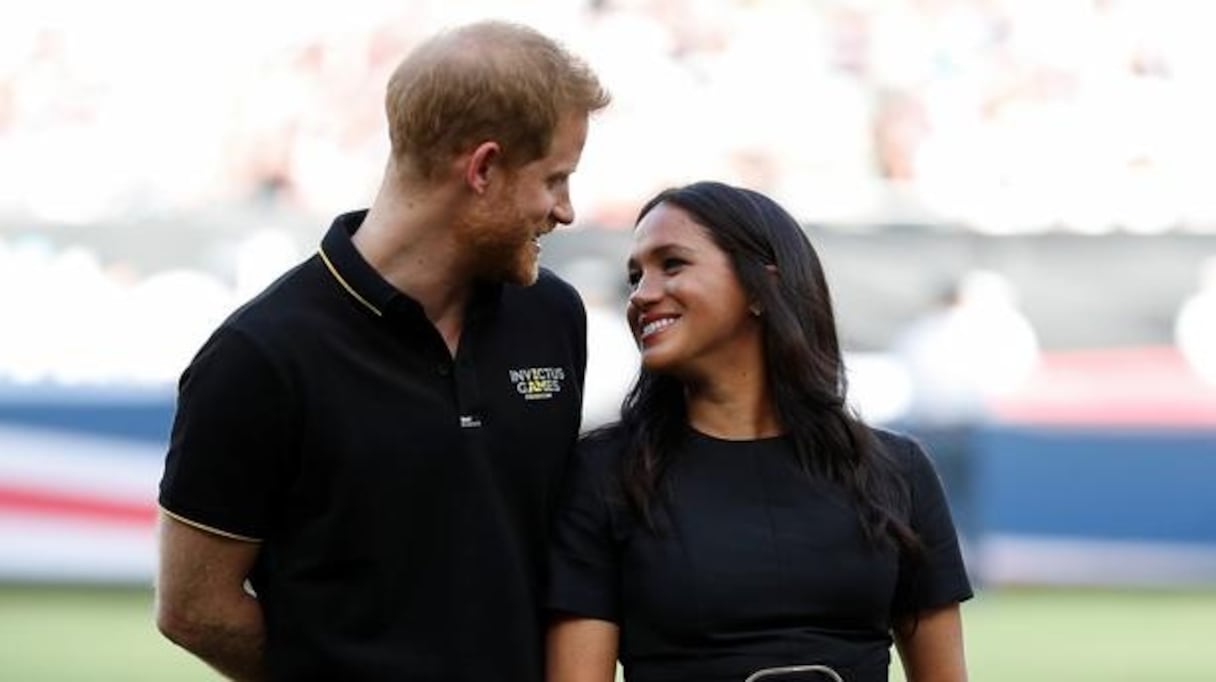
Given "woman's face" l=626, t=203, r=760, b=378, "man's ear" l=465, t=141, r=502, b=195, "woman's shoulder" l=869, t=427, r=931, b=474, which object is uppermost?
"man's ear" l=465, t=141, r=502, b=195

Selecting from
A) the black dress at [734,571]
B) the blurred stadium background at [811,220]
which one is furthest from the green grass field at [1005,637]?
the black dress at [734,571]

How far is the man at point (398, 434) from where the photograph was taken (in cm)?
346

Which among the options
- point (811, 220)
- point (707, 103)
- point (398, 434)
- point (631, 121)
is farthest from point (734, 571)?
point (707, 103)

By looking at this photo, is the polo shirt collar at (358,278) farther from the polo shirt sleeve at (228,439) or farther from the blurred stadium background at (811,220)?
the blurred stadium background at (811,220)

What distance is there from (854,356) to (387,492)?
7.78 meters

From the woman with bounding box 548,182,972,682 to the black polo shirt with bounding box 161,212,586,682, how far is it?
12 cm

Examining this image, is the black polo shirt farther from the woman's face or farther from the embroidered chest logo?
the woman's face

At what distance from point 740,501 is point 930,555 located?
29cm

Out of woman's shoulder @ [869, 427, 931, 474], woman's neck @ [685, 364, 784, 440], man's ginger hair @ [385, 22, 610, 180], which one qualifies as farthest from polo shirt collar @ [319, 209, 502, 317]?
woman's shoulder @ [869, 427, 931, 474]

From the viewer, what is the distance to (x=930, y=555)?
3.65 meters

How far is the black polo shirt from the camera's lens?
11.3 feet

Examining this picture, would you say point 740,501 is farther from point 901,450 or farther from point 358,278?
point 358,278

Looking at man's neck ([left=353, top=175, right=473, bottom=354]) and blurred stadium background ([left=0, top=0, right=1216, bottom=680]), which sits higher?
blurred stadium background ([left=0, top=0, right=1216, bottom=680])

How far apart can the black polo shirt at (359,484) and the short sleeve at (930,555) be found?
540 mm
